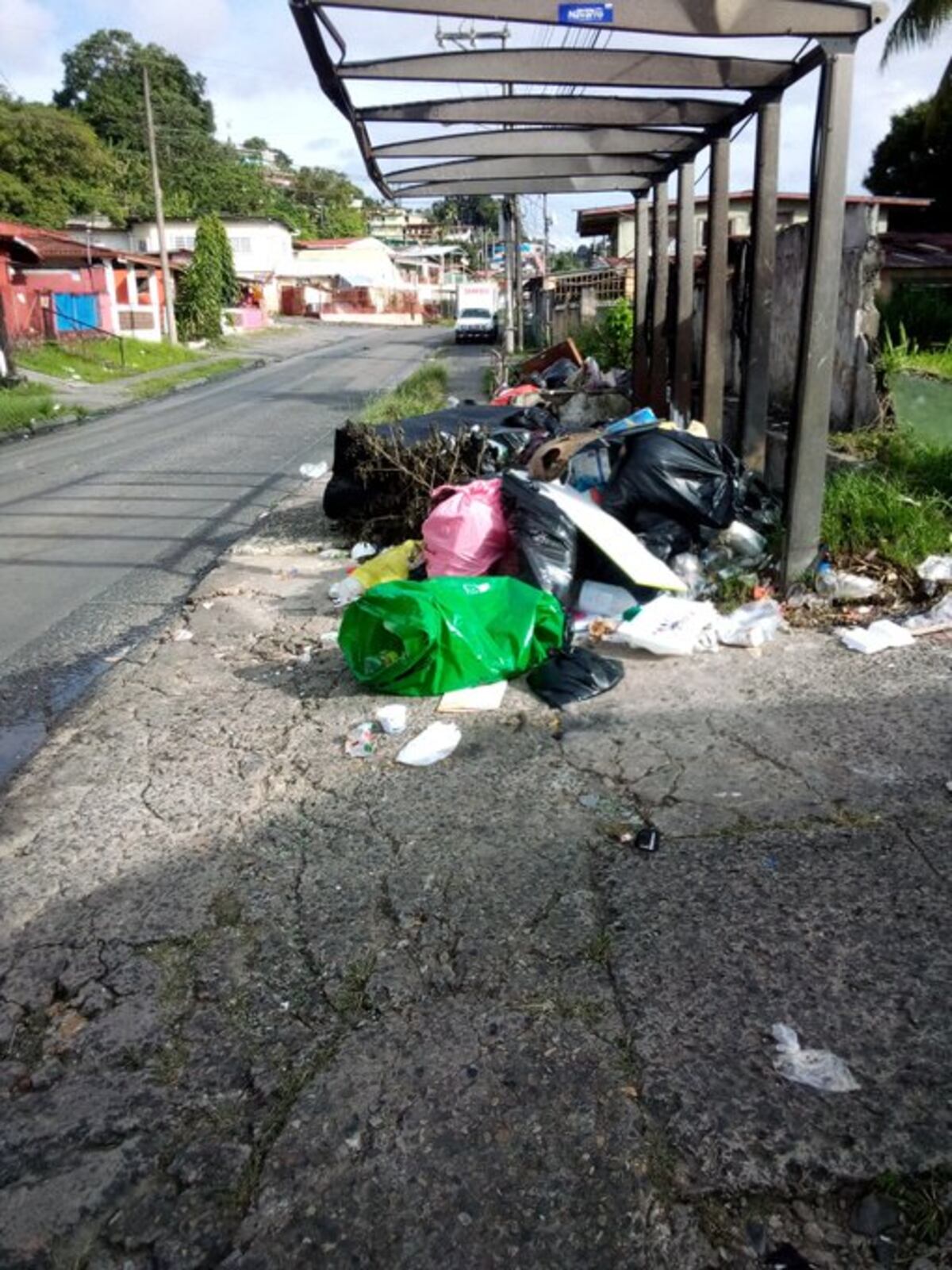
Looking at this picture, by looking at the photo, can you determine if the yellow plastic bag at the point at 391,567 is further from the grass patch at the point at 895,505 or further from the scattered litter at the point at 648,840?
the scattered litter at the point at 648,840

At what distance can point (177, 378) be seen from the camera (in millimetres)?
25688

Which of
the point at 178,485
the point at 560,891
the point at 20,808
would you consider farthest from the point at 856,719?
the point at 178,485

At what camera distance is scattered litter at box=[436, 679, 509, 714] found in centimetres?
388

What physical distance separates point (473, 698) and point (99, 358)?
27273 millimetres

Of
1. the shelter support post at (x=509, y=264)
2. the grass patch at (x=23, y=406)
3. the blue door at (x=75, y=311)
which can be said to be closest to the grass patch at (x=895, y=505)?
the grass patch at (x=23, y=406)

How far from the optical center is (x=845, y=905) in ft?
8.35

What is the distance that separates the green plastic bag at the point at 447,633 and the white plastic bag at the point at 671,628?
38 centimetres

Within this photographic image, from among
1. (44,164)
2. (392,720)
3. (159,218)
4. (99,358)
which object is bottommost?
(392,720)

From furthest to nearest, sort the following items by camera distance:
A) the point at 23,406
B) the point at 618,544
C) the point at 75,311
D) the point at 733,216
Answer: the point at 75,311
the point at 733,216
the point at 23,406
the point at 618,544

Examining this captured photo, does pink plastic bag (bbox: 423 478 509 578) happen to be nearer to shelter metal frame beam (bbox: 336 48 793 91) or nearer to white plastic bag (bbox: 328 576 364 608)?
white plastic bag (bbox: 328 576 364 608)

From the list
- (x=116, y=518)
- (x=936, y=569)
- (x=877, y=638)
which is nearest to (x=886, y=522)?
(x=936, y=569)

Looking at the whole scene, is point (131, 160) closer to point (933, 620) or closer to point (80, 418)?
point (80, 418)

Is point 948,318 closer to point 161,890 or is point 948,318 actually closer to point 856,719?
point 856,719

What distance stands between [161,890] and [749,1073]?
1.73 meters
